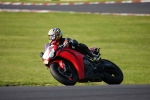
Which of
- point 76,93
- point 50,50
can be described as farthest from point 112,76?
point 76,93

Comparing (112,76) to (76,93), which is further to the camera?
(112,76)

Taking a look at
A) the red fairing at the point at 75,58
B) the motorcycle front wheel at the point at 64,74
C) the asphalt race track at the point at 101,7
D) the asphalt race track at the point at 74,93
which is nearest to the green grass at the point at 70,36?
the asphalt race track at the point at 101,7

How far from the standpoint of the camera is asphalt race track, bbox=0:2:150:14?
29.5 metres

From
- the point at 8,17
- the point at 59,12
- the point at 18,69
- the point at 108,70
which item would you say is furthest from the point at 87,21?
the point at 108,70

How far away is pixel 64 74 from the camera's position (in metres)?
10.1

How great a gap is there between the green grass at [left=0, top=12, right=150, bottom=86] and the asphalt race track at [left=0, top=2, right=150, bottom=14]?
1.26 m

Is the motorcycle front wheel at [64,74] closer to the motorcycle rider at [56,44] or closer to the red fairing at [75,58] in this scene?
the red fairing at [75,58]

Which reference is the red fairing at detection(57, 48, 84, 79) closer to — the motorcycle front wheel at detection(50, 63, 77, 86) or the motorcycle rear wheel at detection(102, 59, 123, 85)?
the motorcycle front wheel at detection(50, 63, 77, 86)

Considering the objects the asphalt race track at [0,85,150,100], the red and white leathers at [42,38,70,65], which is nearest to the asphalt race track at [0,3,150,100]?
the asphalt race track at [0,85,150,100]

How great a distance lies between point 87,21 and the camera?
27453 mm

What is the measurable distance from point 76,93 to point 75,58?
9.52 ft

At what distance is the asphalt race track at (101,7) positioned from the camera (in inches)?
1163

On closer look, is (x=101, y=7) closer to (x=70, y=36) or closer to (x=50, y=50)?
(x=70, y=36)

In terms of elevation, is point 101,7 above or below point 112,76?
below
